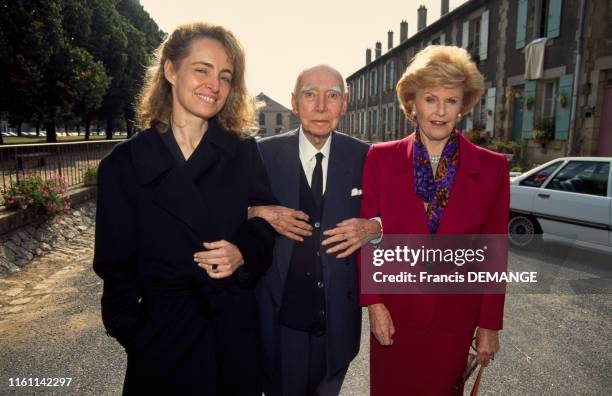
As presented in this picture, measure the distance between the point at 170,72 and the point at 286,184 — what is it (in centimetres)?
84

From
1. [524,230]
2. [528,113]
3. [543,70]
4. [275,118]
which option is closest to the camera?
[524,230]

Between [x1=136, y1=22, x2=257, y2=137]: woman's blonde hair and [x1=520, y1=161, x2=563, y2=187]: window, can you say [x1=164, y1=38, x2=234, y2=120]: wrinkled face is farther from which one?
[x1=520, y1=161, x2=563, y2=187]: window

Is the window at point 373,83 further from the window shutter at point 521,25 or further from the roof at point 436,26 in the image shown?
the window shutter at point 521,25

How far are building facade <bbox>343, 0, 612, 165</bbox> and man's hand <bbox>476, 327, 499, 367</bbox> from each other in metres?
13.8

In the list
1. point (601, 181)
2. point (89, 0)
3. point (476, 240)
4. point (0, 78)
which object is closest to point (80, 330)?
point (476, 240)

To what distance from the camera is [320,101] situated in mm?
2361

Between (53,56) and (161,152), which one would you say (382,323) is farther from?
(53,56)

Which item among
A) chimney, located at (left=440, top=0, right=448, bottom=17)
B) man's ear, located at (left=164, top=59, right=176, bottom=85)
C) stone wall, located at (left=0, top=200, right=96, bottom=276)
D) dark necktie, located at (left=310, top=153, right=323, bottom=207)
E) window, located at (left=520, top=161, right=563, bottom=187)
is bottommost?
stone wall, located at (left=0, top=200, right=96, bottom=276)

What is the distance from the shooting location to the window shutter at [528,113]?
15391 mm

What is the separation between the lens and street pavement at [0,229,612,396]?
319 centimetres

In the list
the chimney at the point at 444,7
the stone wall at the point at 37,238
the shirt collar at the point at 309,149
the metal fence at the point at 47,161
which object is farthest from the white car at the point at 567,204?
the chimney at the point at 444,7

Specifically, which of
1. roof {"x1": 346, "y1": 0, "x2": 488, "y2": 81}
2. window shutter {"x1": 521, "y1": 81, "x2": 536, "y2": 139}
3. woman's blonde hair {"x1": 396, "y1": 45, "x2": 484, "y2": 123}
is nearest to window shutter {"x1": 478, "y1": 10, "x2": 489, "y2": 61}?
roof {"x1": 346, "y1": 0, "x2": 488, "y2": 81}

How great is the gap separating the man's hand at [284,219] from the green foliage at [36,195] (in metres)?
6.72

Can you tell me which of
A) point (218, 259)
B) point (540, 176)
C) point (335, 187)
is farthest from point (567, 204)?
point (218, 259)
